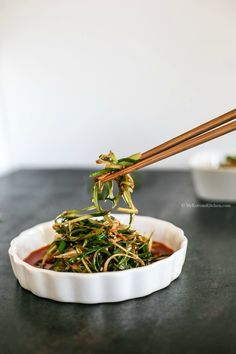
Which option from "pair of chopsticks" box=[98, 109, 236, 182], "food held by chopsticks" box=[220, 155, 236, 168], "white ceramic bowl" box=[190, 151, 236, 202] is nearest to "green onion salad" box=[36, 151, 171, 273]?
"pair of chopsticks" box=[98, 109, 236, 182]

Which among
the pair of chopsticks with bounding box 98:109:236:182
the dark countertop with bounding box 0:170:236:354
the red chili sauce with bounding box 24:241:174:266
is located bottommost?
the dark countertop with bounding box 0:170:236:354

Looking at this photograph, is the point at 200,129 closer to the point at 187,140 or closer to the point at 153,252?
the point at 187,140

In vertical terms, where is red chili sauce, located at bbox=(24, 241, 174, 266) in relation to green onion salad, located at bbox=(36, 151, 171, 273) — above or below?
below

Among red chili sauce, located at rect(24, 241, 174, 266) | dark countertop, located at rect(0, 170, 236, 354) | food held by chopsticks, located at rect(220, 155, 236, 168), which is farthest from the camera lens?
food held by chopsticks, located at rect(220, 155, 236, 168)

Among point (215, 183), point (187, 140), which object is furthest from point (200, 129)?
point (215, 183)

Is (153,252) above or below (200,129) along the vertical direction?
below

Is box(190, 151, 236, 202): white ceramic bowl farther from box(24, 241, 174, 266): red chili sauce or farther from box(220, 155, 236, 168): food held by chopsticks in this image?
box(24, 241, 174, 266): red chili sauce
